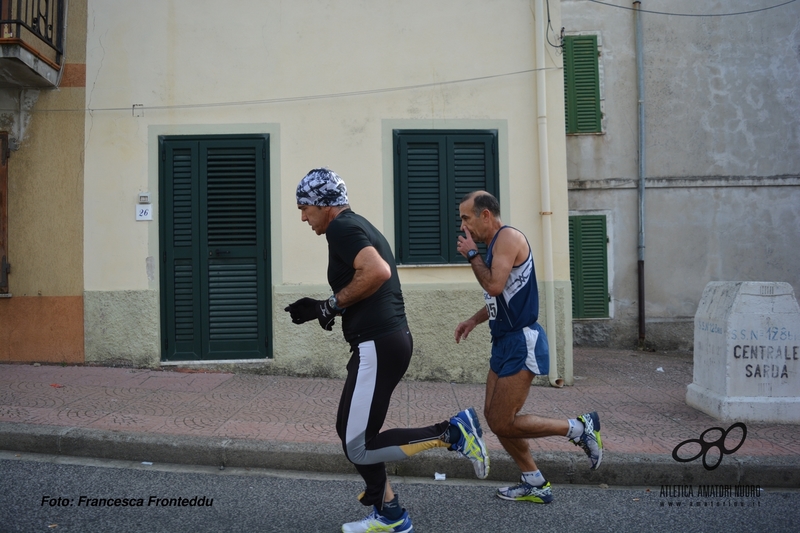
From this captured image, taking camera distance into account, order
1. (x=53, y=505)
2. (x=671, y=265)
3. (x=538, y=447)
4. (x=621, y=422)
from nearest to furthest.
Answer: (x=53, y=505) → (x=538, y=447) → (x=621, y=422) → (x=671, y=265)

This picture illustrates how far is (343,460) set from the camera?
181 inches

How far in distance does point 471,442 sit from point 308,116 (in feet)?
16.9

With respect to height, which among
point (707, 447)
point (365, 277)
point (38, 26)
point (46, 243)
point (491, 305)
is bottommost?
point (707, 447)

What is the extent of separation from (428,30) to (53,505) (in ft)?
20.3

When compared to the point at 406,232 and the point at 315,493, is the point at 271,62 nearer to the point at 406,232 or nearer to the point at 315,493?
the point at 406,232

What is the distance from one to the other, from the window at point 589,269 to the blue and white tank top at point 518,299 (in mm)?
7568

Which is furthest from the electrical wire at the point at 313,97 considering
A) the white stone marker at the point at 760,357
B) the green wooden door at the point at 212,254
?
the white stone marker at the point at 760,357

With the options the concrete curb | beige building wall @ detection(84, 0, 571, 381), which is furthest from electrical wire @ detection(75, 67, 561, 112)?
the concrete curb

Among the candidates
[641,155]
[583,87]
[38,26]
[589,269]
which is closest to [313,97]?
[38,26]

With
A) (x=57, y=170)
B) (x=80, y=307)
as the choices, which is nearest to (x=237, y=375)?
(x=80, y=307)

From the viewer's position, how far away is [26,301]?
7504 mm

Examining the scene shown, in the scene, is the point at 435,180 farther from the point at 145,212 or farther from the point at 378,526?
the point at 378,526

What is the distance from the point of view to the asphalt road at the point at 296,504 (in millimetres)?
3604

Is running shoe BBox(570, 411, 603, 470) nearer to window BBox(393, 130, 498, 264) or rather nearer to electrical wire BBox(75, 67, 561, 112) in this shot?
window BBox(393, 130, 498, 264)
